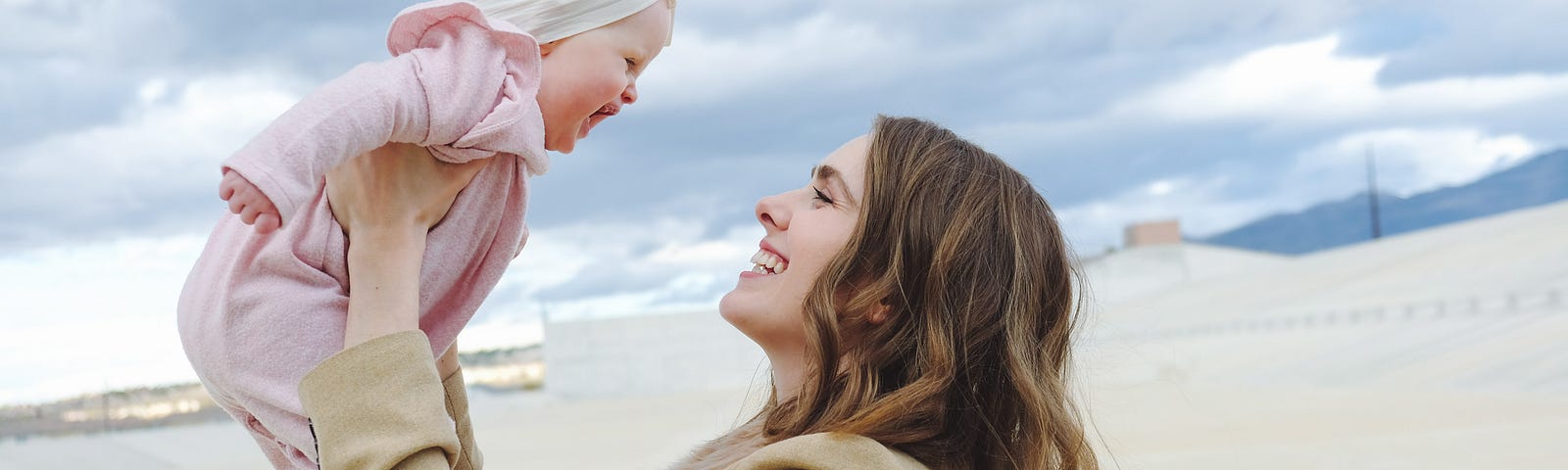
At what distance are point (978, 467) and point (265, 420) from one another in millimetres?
814

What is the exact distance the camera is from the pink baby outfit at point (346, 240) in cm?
140

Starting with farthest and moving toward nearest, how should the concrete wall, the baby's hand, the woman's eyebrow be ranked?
the concrete wall → the woman's eyebrow → the baby's hand

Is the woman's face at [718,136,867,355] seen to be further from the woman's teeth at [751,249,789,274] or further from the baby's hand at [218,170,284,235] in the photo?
the baby's hand at [218,170,284,235]

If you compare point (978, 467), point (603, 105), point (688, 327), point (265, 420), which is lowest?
point (688, 327)

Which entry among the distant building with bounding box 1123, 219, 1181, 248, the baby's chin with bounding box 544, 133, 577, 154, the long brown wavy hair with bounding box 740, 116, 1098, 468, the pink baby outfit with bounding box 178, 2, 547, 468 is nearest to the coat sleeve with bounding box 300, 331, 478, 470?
the pink baby outfit with bounding box 178, 2, 547, 468

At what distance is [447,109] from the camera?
1.40 metres

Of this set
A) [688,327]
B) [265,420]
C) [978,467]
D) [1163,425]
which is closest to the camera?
[265,420]

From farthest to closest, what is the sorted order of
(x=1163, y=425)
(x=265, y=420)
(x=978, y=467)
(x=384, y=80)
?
(x=1163, y=425)
(x=978, y=467)
(x=265, y=420)
(x=384, y=80)

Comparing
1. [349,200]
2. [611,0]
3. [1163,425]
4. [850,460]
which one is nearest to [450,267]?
[349,200]

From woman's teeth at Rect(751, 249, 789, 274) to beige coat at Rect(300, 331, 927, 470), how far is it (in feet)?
1.06

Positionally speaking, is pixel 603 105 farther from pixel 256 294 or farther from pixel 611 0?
pixel 256 294

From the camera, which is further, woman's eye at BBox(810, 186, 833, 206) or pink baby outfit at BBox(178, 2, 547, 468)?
woman's eye at BBox(810, 186, 833, 206)

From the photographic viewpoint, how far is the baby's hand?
Answer: 119 centimetres

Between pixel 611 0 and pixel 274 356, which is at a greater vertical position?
pixel 611 0
